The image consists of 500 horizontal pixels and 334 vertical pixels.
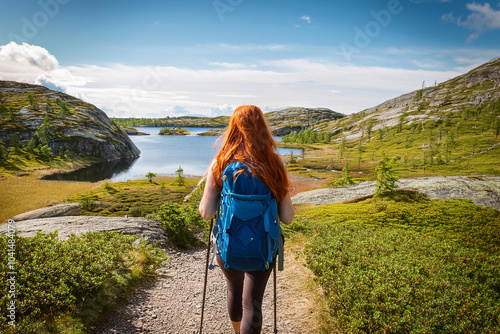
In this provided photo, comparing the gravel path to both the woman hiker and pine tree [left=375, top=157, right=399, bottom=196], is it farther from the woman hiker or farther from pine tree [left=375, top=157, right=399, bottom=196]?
pine tree [left=375, top=157, right=399, bottom=196]

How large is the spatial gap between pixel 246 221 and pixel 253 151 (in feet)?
3.28

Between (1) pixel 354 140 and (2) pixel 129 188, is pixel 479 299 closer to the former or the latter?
(2) pixel 129 188

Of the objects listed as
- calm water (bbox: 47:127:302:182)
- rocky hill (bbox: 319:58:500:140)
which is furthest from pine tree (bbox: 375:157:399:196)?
rocky hill (bbox: 319:58:500:140)

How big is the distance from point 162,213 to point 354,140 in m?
155

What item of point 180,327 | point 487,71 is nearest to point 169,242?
point 180,327

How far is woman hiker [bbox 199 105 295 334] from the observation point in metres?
3.48

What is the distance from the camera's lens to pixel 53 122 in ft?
347

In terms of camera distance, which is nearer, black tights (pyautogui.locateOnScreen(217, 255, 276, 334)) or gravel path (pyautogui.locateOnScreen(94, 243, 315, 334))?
black tights (pyautogui.locateOnScreen(217, 255, 276, 334))

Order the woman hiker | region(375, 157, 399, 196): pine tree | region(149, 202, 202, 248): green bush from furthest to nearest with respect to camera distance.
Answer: region(375, 157, 399, 196): pine tree, region(149, 202, 202, 248): green bush, the woman hiker

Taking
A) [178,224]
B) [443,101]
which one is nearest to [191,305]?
[178,224]

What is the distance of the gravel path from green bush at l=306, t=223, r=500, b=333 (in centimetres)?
93

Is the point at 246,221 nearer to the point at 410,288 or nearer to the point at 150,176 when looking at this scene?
the point at 410,288

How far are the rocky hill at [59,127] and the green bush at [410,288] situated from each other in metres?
114

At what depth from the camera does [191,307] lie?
23.3 feet
